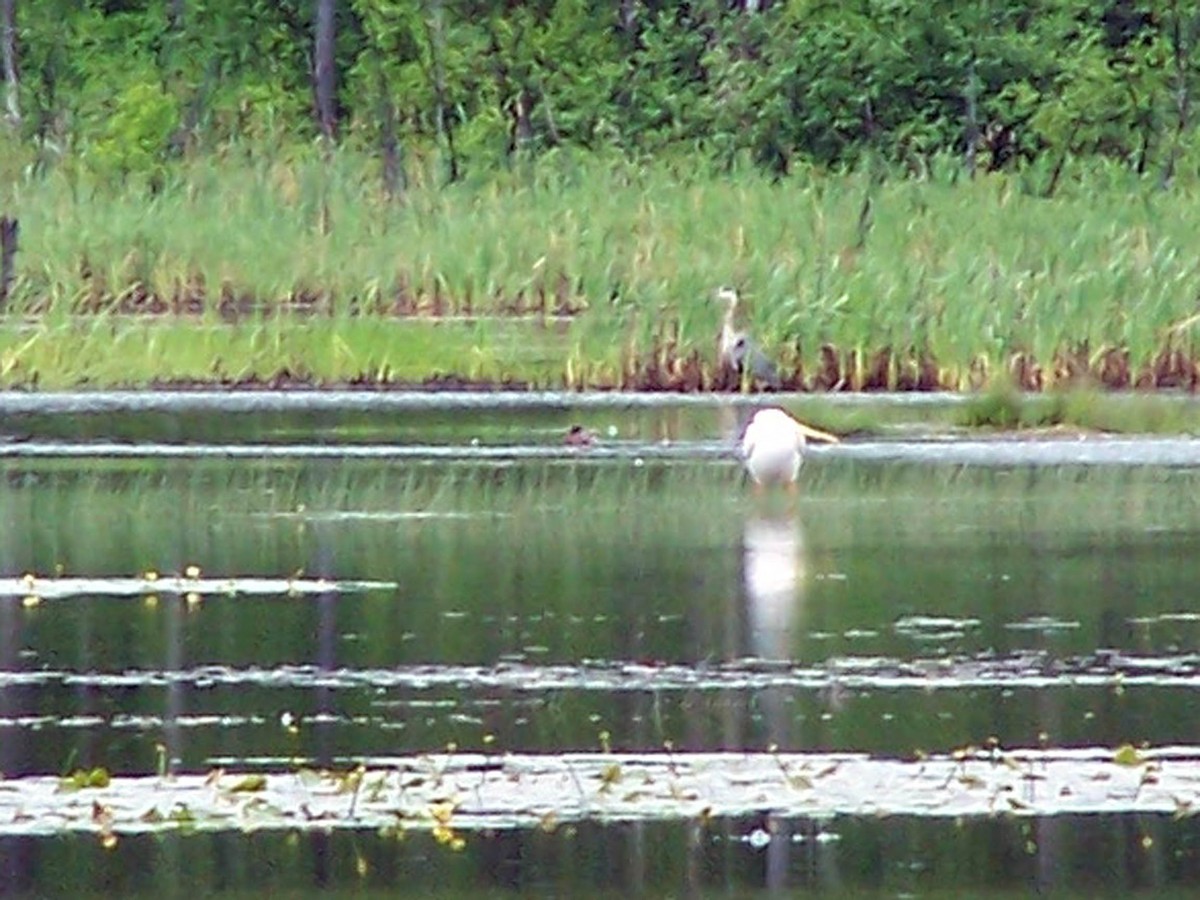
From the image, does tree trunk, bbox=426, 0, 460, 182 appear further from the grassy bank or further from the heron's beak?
the heron's beak

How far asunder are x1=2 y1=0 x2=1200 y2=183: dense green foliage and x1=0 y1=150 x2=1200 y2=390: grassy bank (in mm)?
5157

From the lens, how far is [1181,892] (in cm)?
780

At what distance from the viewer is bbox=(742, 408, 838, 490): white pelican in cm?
1694

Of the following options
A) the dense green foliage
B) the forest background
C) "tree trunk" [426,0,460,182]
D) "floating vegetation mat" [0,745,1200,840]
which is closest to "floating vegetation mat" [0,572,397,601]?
"floating vegetation mat" [0,745,1200,840]

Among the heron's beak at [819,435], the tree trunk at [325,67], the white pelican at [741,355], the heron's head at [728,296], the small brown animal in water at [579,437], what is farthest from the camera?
the tree trunk at [325,67]

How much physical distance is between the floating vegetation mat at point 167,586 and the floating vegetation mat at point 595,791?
3858 millimetres

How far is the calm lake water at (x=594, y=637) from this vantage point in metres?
8.26

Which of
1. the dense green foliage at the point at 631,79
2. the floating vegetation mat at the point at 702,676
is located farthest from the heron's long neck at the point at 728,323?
the floating vegetation mat at the point at 702,676

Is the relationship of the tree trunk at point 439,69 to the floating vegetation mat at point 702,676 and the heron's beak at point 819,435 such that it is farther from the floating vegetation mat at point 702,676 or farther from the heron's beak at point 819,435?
the floating vegetation mat at point 702,676

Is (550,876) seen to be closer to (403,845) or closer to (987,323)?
(403,845)

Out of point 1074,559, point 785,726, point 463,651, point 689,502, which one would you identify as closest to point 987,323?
point 689,502

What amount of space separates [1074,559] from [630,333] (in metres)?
8.31

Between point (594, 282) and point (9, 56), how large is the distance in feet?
53.8

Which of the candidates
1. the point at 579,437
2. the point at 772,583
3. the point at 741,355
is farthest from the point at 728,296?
the point at 772,583
